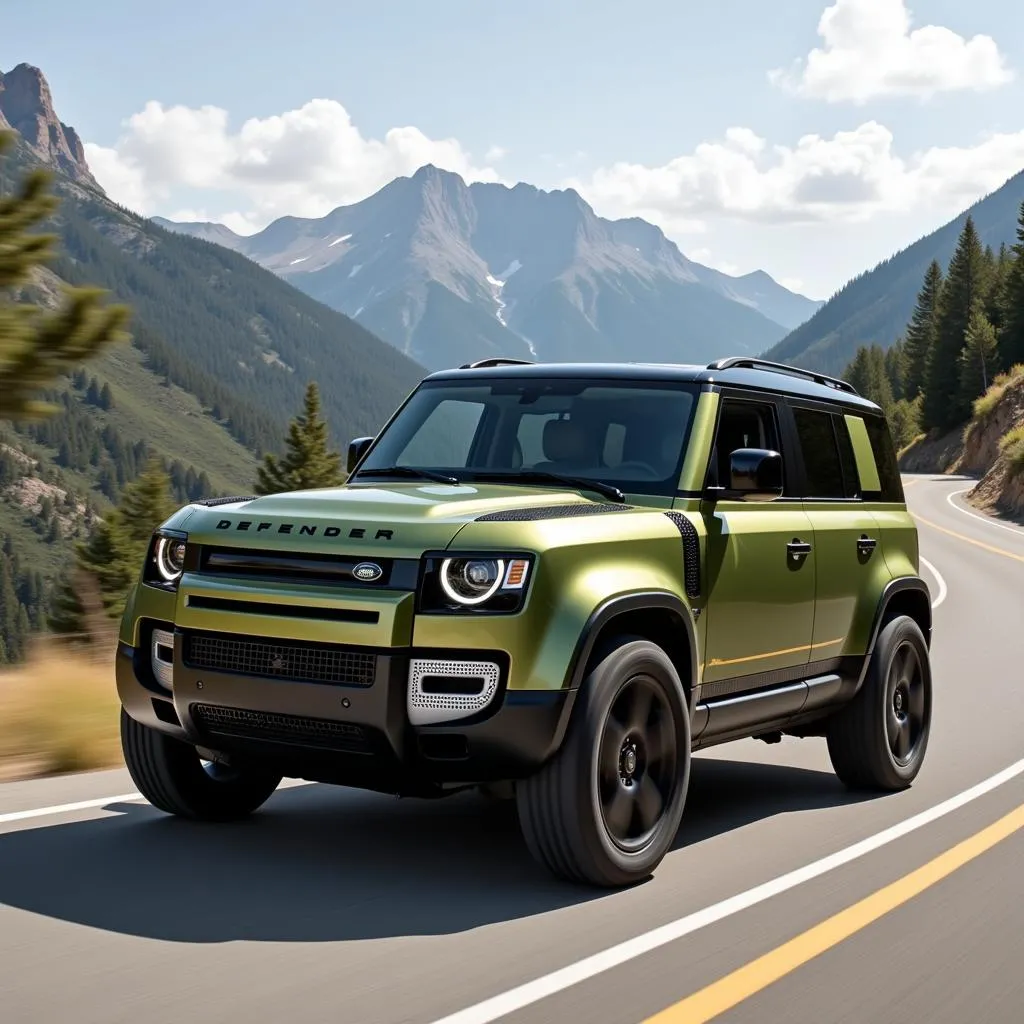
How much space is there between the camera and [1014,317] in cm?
8688

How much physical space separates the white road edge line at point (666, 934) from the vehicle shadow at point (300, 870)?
17.5 inches

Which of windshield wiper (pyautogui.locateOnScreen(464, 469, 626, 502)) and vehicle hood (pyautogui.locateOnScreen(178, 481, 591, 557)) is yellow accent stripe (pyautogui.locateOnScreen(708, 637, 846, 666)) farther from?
vehicle hood (pyautogui.locateOnScreen(178, 481, 591, 557))

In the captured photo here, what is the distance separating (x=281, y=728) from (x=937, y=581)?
957 inches

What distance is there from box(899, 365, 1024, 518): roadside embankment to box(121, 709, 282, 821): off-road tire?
50.9 meters

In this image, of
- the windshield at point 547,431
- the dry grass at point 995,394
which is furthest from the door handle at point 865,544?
the dry grass at point 995,394

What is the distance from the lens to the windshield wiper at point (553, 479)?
19.9 feet

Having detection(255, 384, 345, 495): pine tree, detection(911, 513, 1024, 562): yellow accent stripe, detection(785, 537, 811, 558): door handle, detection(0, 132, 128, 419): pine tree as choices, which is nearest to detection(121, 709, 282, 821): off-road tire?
detection(785, 537, 811, 558): door handle

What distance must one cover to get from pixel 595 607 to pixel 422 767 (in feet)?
2.72

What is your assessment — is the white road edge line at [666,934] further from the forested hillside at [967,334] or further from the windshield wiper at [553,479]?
the forested hillside at [967,334]

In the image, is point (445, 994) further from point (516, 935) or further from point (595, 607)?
point (595, 607)

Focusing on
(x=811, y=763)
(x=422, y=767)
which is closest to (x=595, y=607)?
(x=422, y=767)

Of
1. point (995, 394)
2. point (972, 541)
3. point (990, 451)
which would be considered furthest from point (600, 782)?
point (990, 451)

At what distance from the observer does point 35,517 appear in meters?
196

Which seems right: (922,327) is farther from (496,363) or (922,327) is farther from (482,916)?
(482,916)
